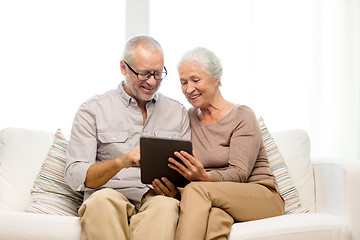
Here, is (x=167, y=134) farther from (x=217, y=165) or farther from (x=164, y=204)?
(x=164, y=204)

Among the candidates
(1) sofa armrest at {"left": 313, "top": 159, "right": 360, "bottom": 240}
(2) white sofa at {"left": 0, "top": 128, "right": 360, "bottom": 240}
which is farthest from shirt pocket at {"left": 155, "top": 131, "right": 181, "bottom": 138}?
(1) sofa armrest at {"left": 313, "top": 159, "right": 360, "bottom": 240}

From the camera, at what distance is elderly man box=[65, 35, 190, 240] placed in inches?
85.9

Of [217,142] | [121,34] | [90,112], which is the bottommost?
[217,142]

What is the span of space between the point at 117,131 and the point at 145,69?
33 centimetres

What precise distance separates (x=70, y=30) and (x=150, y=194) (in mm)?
1490

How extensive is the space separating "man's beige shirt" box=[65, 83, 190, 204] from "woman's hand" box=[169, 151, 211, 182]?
27cm

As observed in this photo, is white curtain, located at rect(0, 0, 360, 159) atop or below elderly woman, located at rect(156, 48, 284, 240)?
atop

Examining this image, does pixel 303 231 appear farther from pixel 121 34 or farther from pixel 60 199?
pixel 121 34

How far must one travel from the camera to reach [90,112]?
95.0 inches

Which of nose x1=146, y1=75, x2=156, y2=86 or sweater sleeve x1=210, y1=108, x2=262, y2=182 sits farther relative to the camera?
nose x1=146, y1=75, x2=156, y2=86

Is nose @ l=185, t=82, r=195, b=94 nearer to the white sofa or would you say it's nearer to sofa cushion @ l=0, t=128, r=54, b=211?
the white sofa

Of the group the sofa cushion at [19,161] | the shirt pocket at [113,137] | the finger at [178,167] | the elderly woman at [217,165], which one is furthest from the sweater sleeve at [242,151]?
Result: the sofa cushion at [19,161]

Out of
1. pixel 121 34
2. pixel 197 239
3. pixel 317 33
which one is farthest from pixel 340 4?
pixel 197 239

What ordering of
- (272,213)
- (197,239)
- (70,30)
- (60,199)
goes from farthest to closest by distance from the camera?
(70,30)
(60,199)
(272,213)
(197,239)
